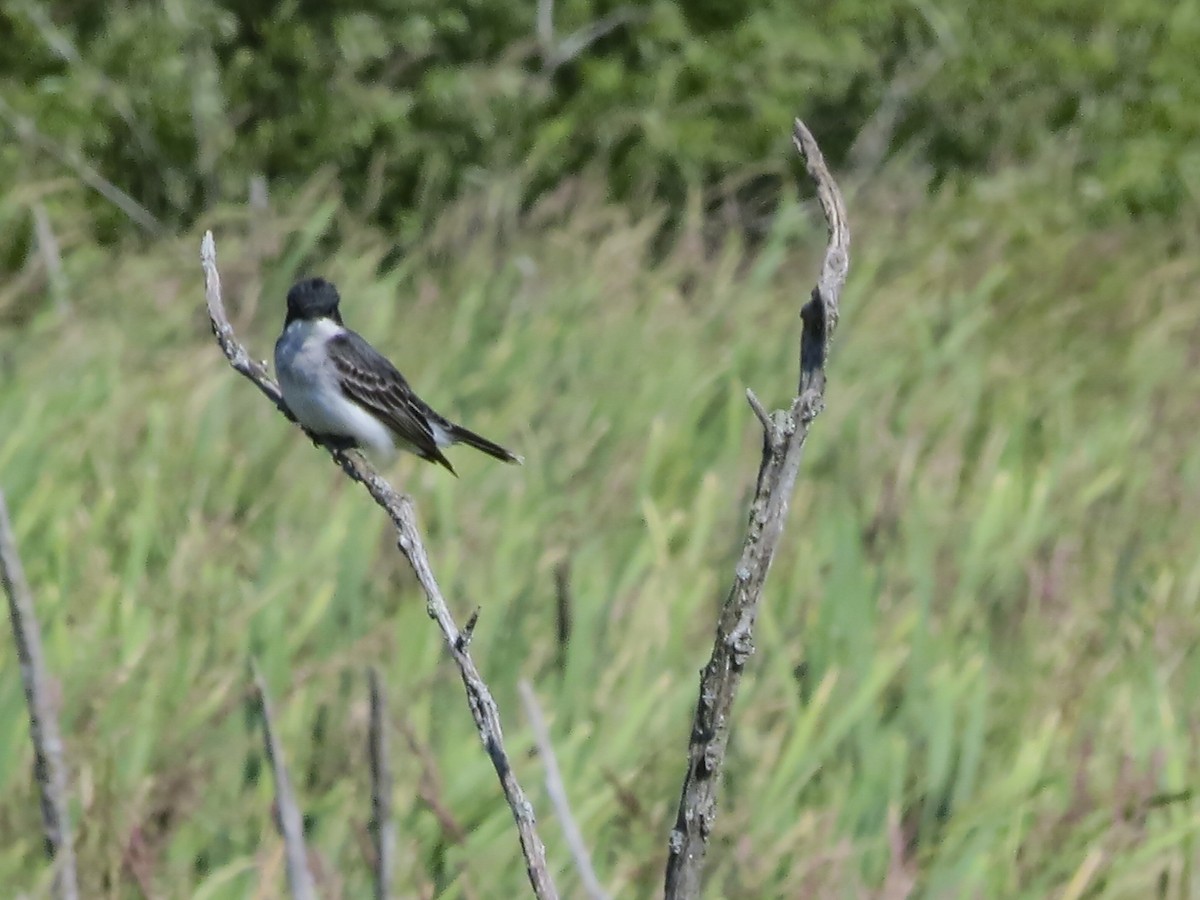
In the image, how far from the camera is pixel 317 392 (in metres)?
3.55

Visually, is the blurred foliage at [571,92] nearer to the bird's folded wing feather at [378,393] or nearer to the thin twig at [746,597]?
the bird's folded wing feather at [378,393]

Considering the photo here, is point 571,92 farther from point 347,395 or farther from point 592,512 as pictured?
point 347,395

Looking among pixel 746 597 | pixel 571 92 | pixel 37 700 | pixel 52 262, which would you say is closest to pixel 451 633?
pixel 746 597

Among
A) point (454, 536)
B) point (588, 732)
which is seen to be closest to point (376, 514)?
point (454, 536)

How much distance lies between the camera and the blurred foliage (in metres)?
9.09

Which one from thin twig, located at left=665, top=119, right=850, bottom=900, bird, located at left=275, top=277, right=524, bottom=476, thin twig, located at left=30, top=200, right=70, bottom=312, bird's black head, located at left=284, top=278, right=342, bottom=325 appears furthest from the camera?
thin twig, located at left=30, top=200, right=70, bottom=312

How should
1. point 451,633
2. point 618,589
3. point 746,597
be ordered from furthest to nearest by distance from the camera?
point 618,589
point 451,633
point 746,597

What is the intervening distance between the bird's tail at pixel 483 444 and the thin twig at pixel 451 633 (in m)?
1.23

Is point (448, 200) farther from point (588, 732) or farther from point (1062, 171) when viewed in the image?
point (588, 732)

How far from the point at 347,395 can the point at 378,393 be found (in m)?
0.08

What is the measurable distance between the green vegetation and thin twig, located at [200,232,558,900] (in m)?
0.87

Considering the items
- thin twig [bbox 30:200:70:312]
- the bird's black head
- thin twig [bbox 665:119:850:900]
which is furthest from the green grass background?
thin twig [bbox 665:119:850:900]

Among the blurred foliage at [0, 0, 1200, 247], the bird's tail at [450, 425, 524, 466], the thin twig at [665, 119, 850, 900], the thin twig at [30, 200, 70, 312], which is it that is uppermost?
the blurred foliage at [0, 0, 1200, 247]

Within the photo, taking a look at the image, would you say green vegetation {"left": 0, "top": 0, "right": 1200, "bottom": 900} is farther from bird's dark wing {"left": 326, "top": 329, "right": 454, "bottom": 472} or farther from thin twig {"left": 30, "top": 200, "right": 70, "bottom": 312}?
bird's dark wing {"left": 326, "top": 329, "right": 454, "bottom": 472}
